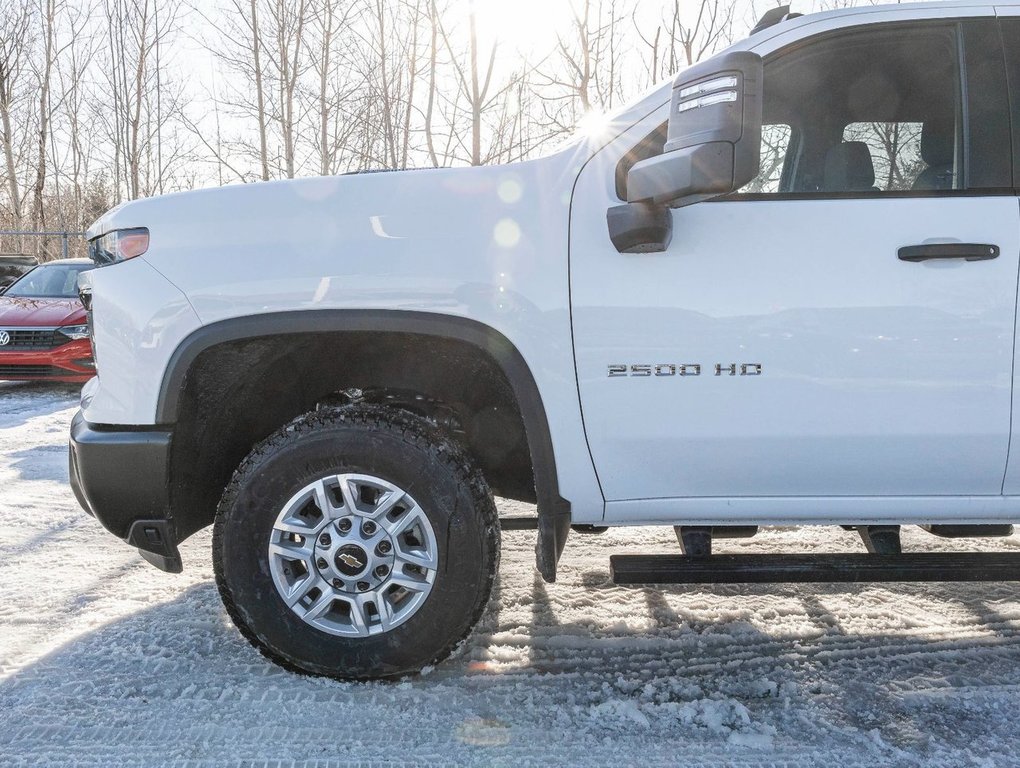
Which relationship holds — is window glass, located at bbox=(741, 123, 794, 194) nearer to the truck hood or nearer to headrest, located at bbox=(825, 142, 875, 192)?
headrest, located at bbox=(825, 142, 875, 192)

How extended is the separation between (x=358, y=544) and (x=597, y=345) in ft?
3.09

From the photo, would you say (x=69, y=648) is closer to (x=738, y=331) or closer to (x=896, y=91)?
(x=738, y=331)

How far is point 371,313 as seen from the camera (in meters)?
2.33

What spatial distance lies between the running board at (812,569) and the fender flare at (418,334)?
0.34m

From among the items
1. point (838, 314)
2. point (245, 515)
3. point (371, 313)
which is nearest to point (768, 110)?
point (838, 314)

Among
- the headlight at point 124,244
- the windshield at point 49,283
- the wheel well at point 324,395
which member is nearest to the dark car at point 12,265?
the windshield at point 49,283

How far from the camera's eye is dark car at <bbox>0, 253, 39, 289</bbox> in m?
11.7

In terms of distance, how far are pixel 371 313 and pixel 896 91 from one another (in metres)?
1.91

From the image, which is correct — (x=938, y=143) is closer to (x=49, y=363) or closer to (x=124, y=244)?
(x=124, y=244)

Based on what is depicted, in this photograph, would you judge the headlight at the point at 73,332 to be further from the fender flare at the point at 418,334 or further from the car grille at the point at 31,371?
the fender flare at the point at 418,334

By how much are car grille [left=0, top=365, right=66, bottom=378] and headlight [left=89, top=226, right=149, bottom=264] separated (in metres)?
6.77

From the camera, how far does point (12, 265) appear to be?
1185cm

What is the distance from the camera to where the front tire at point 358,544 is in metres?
2.39

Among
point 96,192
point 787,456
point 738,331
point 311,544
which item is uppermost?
point 96,192
